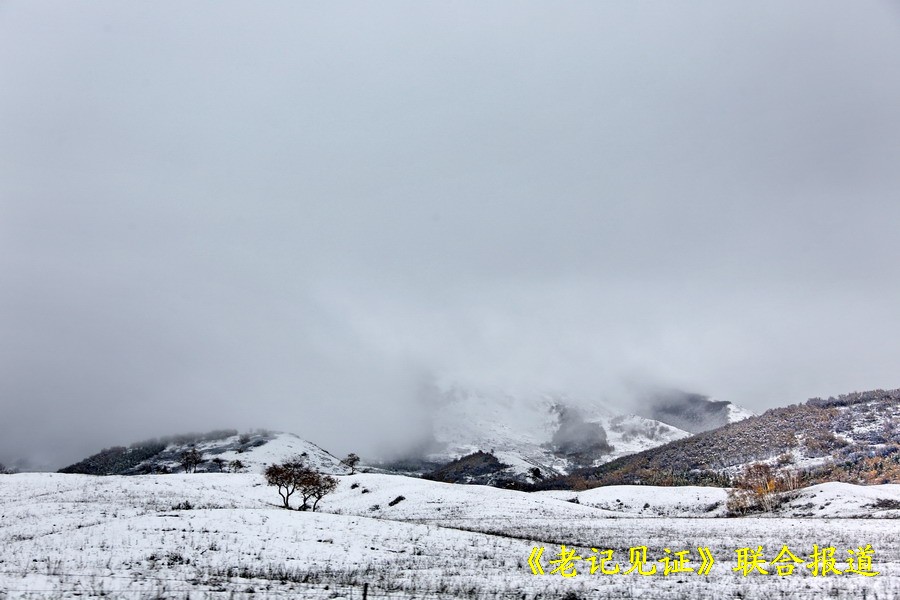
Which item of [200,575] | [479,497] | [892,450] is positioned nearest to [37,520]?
[200,575]

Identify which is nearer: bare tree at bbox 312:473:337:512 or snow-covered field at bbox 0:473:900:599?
snow-covered field at bbox 0:473:900:599

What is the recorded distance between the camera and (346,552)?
111ft

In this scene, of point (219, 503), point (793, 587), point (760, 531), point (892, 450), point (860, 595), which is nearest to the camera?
point (860, 595)

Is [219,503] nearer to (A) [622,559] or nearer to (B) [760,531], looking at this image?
(A) [622,559]

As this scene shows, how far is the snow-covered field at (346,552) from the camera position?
23.0m

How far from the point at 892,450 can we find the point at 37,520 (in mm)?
214853

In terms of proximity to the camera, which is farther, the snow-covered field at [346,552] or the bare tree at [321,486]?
the bare tree at [321,486]

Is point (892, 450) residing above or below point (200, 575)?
above

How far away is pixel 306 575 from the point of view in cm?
2678

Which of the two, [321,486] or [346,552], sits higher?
[321,486]

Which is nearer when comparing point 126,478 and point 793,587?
point 793,587

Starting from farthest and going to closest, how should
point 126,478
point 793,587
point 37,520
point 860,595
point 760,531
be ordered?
point 126,478, point 760,531, point 37,520, point 793,587, point 860,595

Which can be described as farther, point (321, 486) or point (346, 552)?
point (321, 486)

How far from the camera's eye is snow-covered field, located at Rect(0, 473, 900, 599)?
2298 cm
